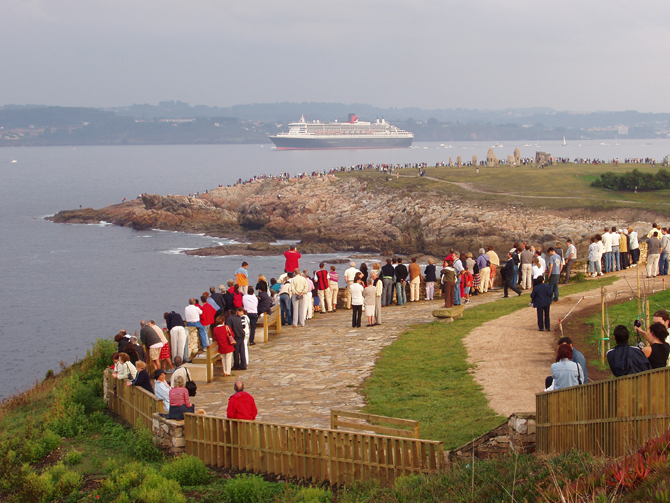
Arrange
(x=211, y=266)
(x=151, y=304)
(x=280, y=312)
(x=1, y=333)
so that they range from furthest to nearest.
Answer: (x=211, y=266) < (x=151, y=304) < (x=1, y=333) < (x=280, y=312)

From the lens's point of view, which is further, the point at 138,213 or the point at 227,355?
the point at 138,213

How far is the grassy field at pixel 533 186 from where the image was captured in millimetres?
43969

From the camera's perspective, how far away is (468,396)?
33.0ft

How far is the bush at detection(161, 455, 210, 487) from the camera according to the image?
8.21 m

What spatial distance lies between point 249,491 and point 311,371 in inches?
195

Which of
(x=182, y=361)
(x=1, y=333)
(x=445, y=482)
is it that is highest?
(x=445, y=482)

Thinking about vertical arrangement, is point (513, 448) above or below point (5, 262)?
above

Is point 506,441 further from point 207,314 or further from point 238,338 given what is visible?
point 207,314

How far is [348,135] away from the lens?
18775 centimetres

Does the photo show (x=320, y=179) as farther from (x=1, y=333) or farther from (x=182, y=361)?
(x=182, y=361)

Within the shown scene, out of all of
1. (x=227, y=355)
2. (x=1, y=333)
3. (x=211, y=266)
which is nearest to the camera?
(x=227, y=355)

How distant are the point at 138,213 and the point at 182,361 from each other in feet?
175

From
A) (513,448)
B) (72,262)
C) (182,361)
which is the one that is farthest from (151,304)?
(513,448)

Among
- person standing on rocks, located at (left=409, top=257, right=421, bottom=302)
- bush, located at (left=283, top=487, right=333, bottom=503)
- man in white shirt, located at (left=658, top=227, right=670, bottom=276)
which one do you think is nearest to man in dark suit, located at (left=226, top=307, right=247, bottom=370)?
bush, located at (left=283, top=487, right=333, bottom=503)
